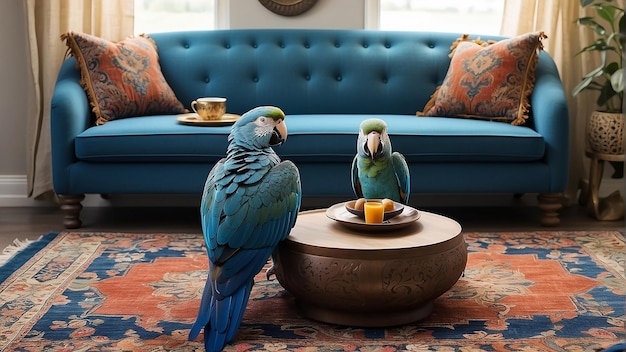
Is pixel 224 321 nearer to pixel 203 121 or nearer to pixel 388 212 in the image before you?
pixel 388 212

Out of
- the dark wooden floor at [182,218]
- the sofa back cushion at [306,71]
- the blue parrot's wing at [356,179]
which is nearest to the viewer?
the blue parrot's wing at [356,179]

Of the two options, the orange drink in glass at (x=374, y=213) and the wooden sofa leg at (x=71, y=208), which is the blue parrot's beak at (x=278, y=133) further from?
the wooden sofa leg at (x=71, y=208)

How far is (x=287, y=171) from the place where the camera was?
243 centimetres

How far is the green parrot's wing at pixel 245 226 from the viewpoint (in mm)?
2289

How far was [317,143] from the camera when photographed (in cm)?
357

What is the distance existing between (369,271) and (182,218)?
1949mm

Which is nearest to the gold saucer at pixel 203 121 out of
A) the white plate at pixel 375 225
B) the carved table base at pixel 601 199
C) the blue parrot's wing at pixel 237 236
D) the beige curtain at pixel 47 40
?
the beige curtain at pixel 47 40

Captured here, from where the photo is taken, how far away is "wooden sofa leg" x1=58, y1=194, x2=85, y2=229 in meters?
3.74

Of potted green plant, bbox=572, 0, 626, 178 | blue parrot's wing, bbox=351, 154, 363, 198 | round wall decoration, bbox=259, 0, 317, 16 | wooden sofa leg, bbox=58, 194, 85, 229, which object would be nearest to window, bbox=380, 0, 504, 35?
round wall decoration, bbox=259, 0, 317, 16

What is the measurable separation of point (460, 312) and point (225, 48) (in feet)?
7.29

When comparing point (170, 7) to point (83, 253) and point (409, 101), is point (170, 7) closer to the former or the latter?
point (409, 101)

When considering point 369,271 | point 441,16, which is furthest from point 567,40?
point 369,271

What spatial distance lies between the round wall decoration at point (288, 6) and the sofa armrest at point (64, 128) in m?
1.20

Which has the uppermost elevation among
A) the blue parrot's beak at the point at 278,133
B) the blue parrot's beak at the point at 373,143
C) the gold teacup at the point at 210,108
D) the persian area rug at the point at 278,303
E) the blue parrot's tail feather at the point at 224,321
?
the blue parrot's beak at the point at 278,133
